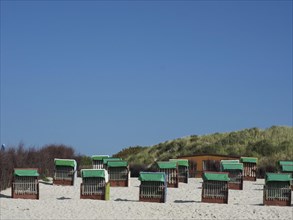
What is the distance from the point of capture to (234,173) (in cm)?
2936

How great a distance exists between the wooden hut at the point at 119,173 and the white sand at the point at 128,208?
11.1ft

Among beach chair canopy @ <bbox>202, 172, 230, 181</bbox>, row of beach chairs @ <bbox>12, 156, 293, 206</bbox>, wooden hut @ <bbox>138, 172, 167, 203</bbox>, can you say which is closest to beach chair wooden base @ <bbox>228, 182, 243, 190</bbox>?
row of beach chairs @ <bbox>12, 156, 293, 206</bbox>

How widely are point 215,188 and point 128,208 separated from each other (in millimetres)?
4072

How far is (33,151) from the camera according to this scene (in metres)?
33.8

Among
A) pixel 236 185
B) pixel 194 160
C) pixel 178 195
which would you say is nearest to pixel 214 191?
pixel 178 195

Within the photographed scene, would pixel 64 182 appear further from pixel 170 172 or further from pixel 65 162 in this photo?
pixel 170 172

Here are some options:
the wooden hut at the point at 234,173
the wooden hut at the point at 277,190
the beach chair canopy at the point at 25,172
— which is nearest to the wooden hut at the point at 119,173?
the wooden hut at the point at 234,173

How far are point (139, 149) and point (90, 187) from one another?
3705cm

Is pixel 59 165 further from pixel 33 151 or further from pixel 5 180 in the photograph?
pixel 33 151

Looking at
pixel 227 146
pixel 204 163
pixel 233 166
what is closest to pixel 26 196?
pixel 233 166

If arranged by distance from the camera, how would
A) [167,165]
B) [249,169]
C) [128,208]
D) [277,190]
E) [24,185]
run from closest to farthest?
[128,208] < [24,185] < [277,190] < [167,165] < [249,169]

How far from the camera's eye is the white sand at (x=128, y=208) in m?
18.8

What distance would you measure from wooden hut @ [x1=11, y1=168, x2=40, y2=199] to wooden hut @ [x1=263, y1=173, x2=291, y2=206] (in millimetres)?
8044

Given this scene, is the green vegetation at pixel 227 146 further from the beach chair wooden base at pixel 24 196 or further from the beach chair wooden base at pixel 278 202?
the beach chair wooden base at pixel 24 196
